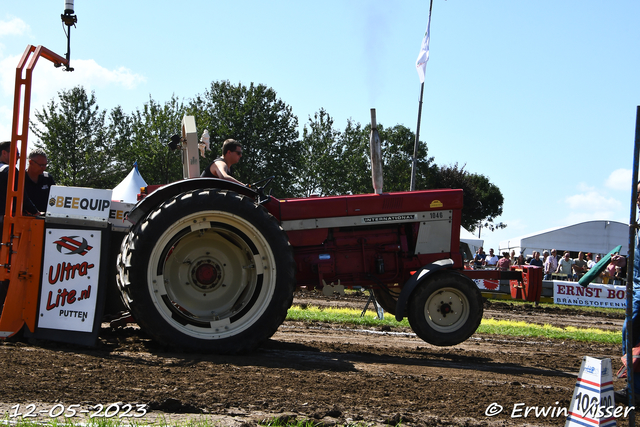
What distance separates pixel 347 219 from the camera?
5.72m

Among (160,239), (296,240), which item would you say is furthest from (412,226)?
(160,239)

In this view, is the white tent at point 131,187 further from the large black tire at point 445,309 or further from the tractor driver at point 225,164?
the large black tire at point 445,309

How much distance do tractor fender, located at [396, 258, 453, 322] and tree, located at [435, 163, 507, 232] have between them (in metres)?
35.5

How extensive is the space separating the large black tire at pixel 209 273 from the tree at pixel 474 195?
120ft

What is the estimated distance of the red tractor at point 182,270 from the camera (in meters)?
4.66

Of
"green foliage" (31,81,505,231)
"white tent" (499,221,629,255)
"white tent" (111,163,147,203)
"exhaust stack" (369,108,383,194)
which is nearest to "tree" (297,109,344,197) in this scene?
"green foliage" (31,81,505,231)

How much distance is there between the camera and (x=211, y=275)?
498 cm

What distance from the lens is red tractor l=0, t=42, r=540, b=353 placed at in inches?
183

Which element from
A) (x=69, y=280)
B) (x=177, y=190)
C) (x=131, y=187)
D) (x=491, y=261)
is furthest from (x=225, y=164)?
(x=491, y=261)

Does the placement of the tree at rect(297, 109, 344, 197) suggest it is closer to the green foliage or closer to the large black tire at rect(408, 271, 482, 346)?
the green foliage

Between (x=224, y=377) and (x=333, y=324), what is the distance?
4.76 m

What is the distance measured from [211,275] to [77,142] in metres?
32.5

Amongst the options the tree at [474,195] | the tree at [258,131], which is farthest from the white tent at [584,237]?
the tree at [258,131]

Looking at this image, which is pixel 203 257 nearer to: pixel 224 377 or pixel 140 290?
pixel 140 290
